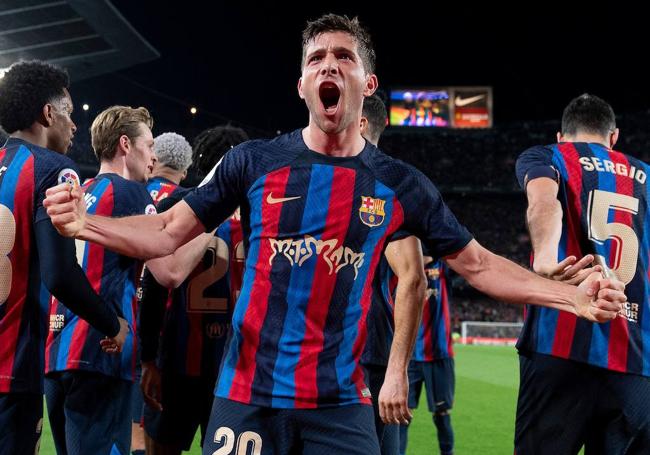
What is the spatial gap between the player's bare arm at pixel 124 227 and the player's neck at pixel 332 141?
0.51m

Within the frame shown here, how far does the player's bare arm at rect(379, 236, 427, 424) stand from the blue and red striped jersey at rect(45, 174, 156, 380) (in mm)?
1259

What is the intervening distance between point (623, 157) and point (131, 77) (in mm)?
36147

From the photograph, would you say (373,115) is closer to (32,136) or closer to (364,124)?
(364,124)

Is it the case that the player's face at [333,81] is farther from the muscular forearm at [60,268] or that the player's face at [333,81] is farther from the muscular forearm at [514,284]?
the muscular forearm at [60,268]

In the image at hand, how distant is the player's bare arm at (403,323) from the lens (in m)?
3.12

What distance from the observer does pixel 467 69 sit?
4216 centimetres

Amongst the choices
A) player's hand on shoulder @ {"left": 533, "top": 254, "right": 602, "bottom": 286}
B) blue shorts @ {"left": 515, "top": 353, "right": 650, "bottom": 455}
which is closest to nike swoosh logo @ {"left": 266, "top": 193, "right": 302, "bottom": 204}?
player's hand on shoulder @ {"left": 533, "top": 254, "right": 602, "bottom": 286}

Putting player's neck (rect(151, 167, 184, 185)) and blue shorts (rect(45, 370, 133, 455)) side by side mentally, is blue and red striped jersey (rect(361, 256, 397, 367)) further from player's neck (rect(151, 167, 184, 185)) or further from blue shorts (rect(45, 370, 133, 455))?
player's neck (rect(151, 167, 184, 185))

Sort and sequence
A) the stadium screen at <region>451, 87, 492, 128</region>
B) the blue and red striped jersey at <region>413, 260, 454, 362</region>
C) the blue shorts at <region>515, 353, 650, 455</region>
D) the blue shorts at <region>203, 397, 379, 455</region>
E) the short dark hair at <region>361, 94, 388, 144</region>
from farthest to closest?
the stadium screen at <region>451, 87, 492, 128</region>, the blue and red striped jersey at <region>413, 260, 454, 362</region>, the short dark hair at <region>361, 94, 388, 144</region>, the blue shorts at <region>515, 353, 650, 455</region>, the blue shorts at <region>203, 397, 379, 455</region>

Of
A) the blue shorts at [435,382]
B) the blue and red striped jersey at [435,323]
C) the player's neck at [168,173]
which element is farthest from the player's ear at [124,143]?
the blue shorts at [435,382]

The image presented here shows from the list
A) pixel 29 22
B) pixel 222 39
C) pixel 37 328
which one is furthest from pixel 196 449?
pixel 222 39

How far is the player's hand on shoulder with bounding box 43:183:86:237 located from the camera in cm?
207

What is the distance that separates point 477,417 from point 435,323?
2704 mm

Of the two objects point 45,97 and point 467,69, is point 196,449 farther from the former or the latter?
point 467,69
